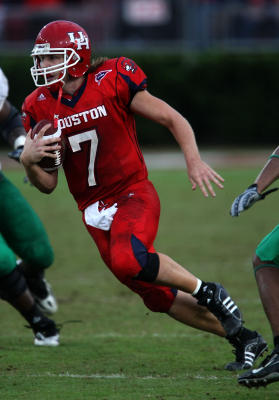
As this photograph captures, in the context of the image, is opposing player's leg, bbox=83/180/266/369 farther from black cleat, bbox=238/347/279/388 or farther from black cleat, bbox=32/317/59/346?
black cleat, bbox=32/317/59/346

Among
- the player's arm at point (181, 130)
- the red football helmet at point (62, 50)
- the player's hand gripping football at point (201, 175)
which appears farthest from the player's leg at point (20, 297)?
the player's hand gripping football at point (201, 175)

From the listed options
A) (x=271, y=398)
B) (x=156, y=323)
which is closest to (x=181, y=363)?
(x=271, y=398)

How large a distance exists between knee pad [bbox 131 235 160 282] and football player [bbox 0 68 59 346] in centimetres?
102

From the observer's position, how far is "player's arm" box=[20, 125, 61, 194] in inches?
163

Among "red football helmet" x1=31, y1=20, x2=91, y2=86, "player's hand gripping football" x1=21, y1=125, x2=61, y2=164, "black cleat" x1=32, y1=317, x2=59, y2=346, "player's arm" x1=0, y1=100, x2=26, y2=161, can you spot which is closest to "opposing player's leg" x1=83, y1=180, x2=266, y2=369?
"player's hand gripping football" x1=21, y1=125, x2=61, y2=164

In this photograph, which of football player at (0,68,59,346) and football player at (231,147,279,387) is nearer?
football player at (231,147,279,387)

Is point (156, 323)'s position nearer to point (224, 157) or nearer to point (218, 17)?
point (224, 157)

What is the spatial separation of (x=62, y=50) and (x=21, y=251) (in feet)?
5.37

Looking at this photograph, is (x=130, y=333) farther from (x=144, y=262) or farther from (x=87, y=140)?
(x=87, y=140)

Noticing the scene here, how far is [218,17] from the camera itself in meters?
17.8

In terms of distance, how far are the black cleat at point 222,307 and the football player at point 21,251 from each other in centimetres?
120

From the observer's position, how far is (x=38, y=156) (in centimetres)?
414

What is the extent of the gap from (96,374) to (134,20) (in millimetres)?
14435

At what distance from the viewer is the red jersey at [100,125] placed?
432cm
